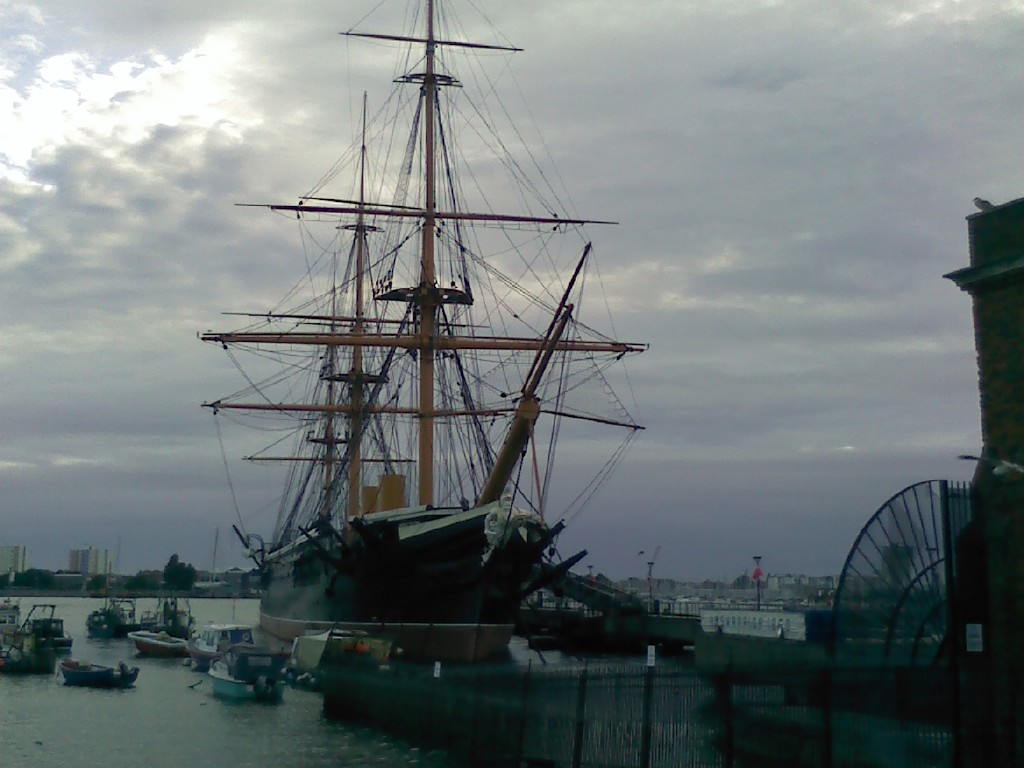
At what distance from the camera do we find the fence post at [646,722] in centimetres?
1582

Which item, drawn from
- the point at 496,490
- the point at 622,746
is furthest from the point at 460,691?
the point at 496,490

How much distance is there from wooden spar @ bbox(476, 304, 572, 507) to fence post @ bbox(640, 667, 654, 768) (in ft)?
65.7

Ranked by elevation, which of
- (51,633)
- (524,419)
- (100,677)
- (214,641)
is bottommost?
Result: (100,677)

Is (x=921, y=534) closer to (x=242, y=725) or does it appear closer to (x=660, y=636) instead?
(x=242, y=725)

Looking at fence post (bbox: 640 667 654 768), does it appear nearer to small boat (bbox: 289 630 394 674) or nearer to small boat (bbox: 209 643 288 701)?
small boat (bbox: 289 630 394 674)

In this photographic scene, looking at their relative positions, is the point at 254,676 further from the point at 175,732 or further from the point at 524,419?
the point at 524,419

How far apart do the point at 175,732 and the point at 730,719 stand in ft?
63.3

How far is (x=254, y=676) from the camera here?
118 ft

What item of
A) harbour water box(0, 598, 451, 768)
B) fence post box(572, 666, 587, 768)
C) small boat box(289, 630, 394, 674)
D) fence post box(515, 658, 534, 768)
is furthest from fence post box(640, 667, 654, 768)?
small boat box(289, 630, 394, 674)

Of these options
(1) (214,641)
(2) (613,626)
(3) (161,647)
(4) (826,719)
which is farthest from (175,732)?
(2) (613,626)

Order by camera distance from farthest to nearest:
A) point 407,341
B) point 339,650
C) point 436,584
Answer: point 407,341, point 436,584, point 339,650

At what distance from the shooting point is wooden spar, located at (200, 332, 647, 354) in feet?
154

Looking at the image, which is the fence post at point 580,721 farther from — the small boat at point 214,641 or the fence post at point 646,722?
the small boat at point 214,641

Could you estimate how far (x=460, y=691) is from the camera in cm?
2131
